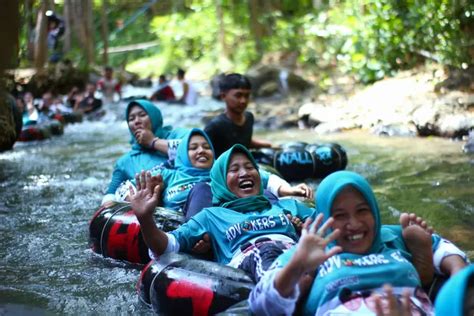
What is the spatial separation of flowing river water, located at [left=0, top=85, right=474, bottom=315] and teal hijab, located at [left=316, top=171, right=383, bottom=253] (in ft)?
4.15

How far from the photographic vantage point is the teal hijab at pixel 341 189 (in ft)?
8.56

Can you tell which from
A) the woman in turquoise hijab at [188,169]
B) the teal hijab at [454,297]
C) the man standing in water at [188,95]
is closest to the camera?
the teal hijab at [454,297]

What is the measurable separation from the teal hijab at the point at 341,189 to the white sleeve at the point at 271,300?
0.29 m

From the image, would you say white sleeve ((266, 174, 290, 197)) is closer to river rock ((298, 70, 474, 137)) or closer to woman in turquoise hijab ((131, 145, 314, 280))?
woman in turquoise hijab ((131, 145, 314, 280))

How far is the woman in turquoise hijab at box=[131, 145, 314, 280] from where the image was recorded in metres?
3.28

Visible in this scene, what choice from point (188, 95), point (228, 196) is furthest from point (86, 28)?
point (228, 196)

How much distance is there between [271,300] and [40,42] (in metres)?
18.6

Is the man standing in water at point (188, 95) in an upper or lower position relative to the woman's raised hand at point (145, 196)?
lower

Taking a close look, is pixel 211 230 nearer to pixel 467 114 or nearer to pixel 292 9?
pixel 467 114

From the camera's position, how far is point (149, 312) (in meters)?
3.37

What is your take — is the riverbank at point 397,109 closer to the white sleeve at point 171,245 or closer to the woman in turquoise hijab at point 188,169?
the woman in turquoise hijab at point 188,169

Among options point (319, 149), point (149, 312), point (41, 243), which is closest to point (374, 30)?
point (319, 149)

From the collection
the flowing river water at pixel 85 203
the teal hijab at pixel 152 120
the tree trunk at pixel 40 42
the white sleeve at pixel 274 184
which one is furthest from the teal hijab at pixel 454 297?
the tree trunk at pixel 40 42

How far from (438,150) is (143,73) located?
19.8 meters
